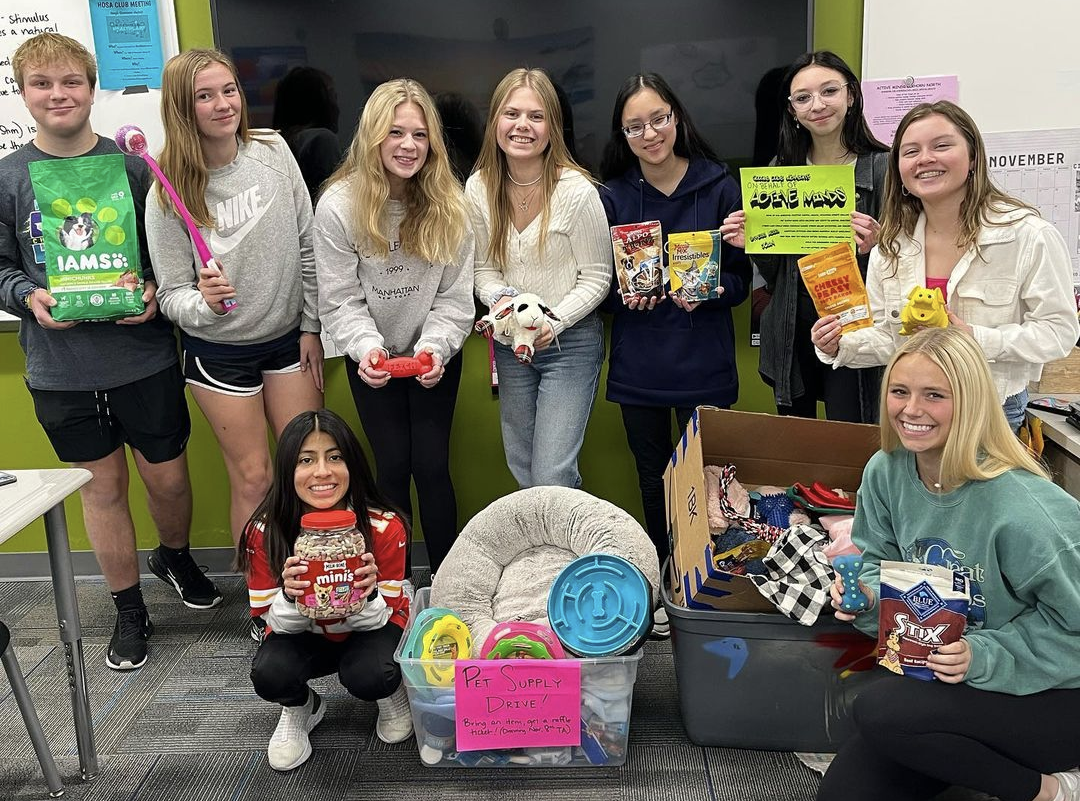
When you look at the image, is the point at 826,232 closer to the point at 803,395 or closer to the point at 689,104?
the point at 803,395

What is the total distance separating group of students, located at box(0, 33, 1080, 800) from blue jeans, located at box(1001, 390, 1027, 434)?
0.05ft

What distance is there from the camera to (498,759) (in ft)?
6.88

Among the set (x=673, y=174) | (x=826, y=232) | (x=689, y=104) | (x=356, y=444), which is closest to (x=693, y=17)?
(x=689, y=104)

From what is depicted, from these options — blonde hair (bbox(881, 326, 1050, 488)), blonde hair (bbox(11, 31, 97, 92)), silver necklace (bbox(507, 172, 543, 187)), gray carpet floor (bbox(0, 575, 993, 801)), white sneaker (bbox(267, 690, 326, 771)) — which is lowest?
gray carpet floor (bbox(0, 575, 993, 801))

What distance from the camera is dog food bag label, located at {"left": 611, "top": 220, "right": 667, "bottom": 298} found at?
8.00 feet

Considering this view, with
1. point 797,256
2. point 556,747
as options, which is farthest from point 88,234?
point 797,256

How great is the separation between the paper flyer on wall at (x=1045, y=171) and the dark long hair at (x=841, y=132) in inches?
25.1

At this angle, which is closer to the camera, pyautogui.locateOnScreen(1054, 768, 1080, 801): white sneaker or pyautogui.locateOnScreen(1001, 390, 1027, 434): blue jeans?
pyautogui.locateOnScreen(1054, 768, 1080, 801): white sneaker

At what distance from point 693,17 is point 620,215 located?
0.70m

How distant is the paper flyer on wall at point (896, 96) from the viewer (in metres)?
2.69

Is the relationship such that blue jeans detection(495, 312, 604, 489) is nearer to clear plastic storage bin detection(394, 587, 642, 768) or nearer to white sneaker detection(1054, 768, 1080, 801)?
clear plastic storage bin detection(394, 587, 642, 768)

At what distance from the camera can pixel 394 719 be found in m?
2.23

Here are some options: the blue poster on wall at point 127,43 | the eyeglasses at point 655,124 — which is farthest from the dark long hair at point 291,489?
the blue poster on wall at point 127,43

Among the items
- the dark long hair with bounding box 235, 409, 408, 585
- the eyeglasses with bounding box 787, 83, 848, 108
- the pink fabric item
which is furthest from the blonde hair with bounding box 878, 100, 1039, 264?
the dark long hair with bounding box 235, 409, 408, 585
